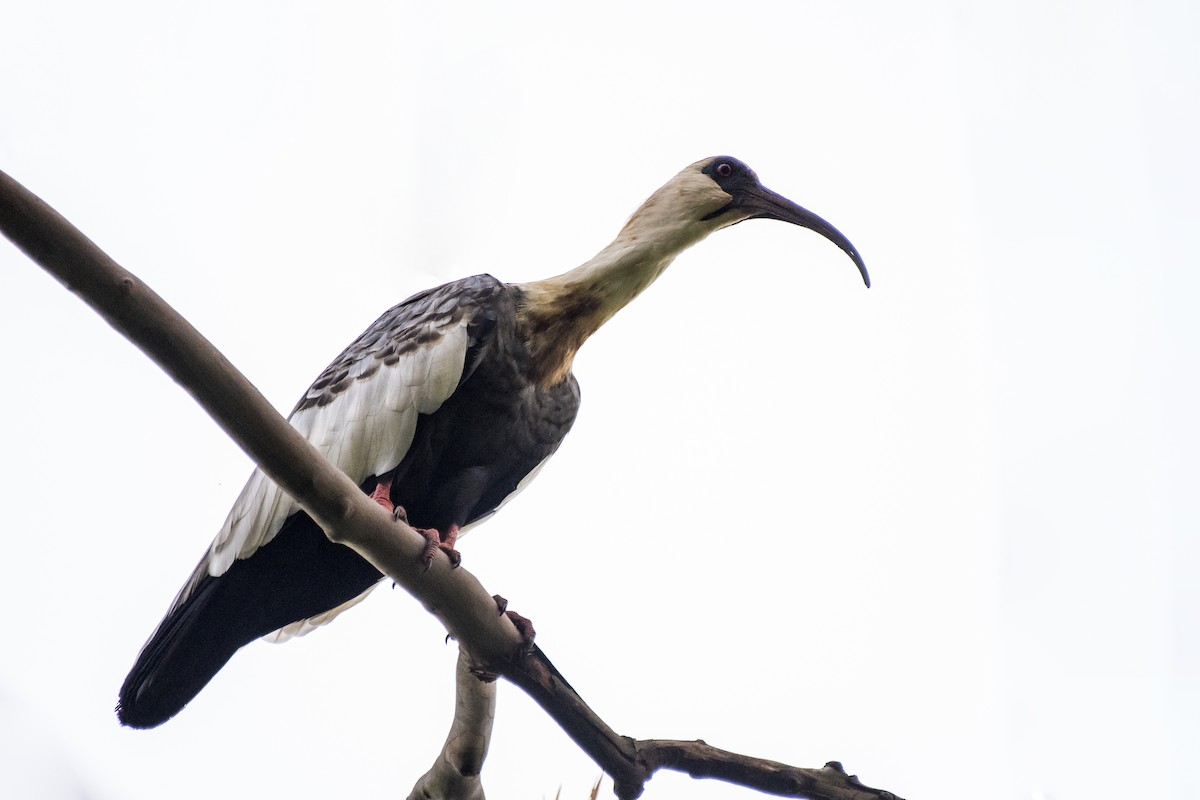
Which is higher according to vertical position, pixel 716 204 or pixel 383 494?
pixel 716 204

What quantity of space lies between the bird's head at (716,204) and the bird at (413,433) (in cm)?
2

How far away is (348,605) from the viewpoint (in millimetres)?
4605

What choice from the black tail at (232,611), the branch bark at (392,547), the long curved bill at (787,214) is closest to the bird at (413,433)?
the black tail at (232,611)

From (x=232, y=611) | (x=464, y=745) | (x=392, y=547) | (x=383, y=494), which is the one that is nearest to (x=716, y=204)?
(x=383, y=494)

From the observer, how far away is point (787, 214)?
4902 millimetres

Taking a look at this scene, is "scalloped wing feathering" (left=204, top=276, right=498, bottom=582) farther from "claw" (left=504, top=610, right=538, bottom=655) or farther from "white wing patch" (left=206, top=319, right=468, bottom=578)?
"claw" (left=504, top=610, right=538, bottom=655)

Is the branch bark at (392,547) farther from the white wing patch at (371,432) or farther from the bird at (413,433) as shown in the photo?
the white wing patch at (371,432)

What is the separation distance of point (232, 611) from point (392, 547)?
1.29m

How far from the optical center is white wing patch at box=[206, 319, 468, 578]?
390 cm

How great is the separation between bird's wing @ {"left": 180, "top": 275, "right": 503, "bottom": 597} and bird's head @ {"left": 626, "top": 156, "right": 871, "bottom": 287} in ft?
2.86

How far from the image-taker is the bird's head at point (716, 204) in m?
4.71

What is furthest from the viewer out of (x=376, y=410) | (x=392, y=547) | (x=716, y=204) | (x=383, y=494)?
(x=716, y=204)

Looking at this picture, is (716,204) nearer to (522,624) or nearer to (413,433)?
(413,433)

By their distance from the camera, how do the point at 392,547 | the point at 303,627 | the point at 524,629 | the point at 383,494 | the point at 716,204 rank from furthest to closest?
the point at 716,204 < the point at 303,627 < the point at 383,494 < the point at 524,629 < the point at 392,547
